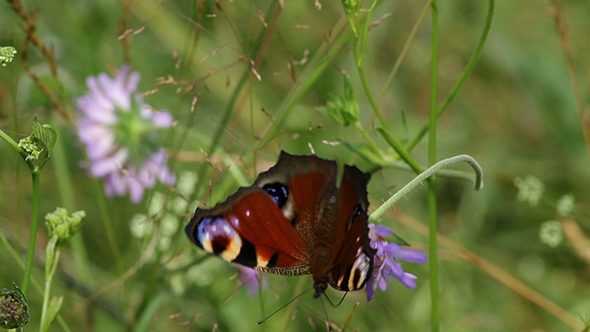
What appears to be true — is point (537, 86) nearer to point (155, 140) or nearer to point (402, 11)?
point (402, 11)

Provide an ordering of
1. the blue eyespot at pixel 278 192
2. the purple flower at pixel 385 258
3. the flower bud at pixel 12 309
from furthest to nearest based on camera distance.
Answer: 1. the blue eyespot at pixel 278 192
2. the purple flower at pixel 385 258
3. the flower bud at pixel 12 309

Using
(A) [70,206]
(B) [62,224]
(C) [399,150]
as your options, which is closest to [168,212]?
(A) [70,206]

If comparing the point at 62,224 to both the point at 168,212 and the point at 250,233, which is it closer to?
the point at 250,233

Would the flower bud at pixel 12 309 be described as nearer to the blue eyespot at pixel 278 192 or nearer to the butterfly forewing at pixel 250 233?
the butterfly forewing at pixel 250 233

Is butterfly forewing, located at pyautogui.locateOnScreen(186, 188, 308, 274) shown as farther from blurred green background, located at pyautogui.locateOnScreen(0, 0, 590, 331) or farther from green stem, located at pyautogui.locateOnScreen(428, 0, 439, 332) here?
blurred green background, located at pyautogui.locateOnScreen(0, 0, 590, 331)

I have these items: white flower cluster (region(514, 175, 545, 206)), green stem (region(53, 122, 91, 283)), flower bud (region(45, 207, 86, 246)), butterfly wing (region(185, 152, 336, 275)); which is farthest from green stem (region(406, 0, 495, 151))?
green stem (region(53, 122, 91, 283))

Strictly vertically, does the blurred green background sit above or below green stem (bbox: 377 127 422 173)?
below

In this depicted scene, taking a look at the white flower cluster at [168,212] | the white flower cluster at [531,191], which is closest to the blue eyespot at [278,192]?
the white flower cluster at [168,212]
